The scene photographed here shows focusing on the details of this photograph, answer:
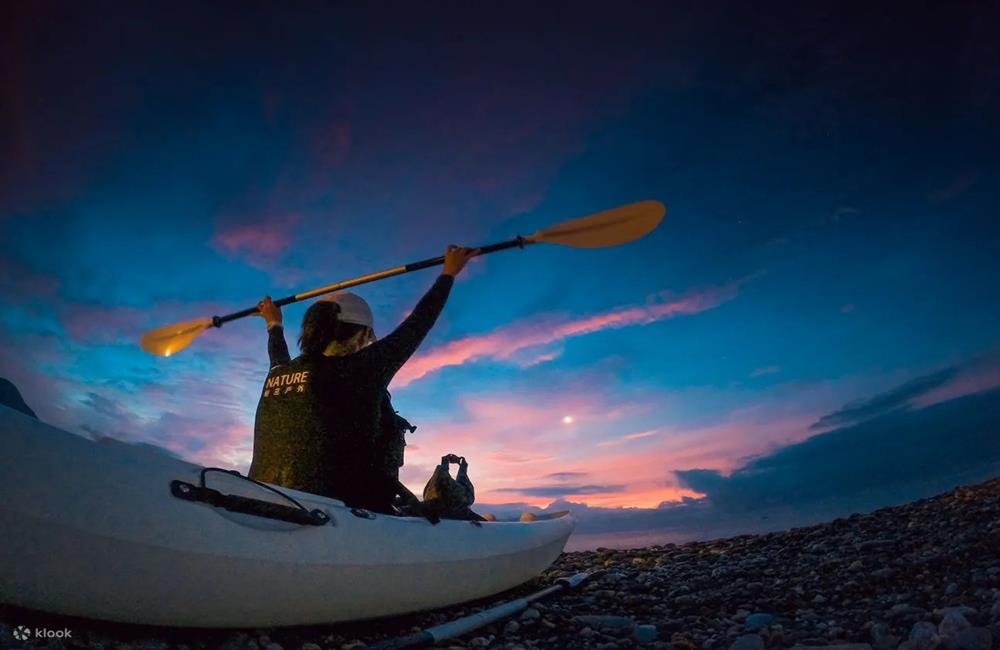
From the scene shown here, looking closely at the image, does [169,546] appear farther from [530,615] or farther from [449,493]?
[530,615]

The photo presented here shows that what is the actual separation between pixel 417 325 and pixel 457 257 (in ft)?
6.01

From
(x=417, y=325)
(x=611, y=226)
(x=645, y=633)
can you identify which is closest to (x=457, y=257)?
(x=417, y=325)

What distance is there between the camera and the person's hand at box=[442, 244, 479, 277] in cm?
638

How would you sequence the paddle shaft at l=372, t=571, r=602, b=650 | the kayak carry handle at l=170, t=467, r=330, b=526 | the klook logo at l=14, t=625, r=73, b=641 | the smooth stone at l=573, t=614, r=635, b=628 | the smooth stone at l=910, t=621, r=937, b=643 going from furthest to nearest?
the smooth stone at l=573, t=614, r=635, b=628
the paddle shaft at l=372, t=571, r=602, b=650
the kayak carry handle at l=170, t=467, r=330, b=526
the smooth stone at l=910, t=621, r=937, b=643
the klook logo at l=14, t=625, r=73, b=641

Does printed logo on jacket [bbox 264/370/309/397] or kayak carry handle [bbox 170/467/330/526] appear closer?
kayak carry handle [bbox 170/467/330/526]

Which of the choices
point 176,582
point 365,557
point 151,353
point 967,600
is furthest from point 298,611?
point 151,353

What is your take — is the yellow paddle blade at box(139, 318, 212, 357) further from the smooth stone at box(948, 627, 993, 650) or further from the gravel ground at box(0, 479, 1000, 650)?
the smooth stone at box(948, 627, 993, 650)

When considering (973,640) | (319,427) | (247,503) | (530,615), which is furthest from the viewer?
(530,615)

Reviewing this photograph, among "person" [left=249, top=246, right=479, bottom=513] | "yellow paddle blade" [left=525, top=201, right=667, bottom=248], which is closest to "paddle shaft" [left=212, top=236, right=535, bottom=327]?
"yellow paddle blade" [left=525, top=201, right=667, bottom=248]

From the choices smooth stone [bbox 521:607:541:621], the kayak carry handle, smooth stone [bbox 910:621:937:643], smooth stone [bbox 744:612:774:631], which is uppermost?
the kayak carry handle

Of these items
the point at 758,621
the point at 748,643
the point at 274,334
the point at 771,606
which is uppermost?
the point at 274,334

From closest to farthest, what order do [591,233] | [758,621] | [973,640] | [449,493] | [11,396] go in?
1. [973,640]
2. [11,396]
3. [758,621]
4. [449,493]
5. [591,233]

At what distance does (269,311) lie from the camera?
7.68 meters

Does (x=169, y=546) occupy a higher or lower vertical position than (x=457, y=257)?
lower
